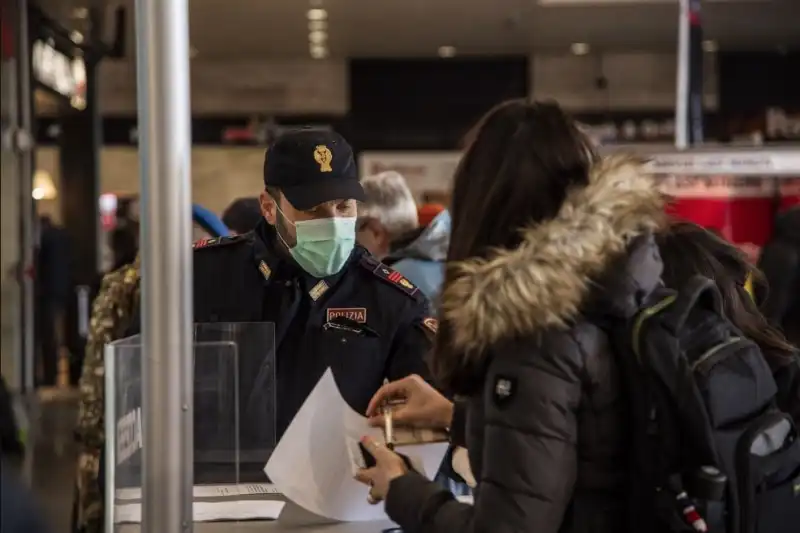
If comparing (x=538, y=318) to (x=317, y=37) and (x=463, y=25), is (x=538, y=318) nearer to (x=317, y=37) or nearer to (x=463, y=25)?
(x=463, y=25)

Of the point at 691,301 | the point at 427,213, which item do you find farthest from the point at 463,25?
the point at 691,301

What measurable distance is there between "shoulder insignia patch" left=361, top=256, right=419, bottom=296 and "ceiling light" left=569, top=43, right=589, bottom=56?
29.9ft

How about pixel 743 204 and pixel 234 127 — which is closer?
pixel 743 204

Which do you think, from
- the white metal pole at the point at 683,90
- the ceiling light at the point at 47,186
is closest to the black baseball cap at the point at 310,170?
the white metal pole at the point at 683,90

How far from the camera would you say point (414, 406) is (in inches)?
69.2

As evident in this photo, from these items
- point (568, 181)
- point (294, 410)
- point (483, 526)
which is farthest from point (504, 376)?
point (294, 410)

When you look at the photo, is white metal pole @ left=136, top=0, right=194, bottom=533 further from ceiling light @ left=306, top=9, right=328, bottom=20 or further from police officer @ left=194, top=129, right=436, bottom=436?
ceiling light @ left=306, top=9, right=328, bottom=20

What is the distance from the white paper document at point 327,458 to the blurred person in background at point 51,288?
7.52 m

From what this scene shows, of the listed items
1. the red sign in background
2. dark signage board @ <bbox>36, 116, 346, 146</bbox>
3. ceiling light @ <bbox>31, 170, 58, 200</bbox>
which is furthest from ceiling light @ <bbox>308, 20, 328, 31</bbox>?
ceiling light @ <bbox>31, 170, 58, 200</bbox>

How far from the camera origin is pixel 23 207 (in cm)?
710

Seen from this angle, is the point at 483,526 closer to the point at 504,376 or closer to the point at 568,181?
the point at 504,376

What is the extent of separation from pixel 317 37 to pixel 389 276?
846 centimetres

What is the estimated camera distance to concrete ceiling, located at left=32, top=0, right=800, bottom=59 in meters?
8.77

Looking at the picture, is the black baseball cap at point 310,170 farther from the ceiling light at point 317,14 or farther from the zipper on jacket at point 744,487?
the ceiling light at point 317,14
